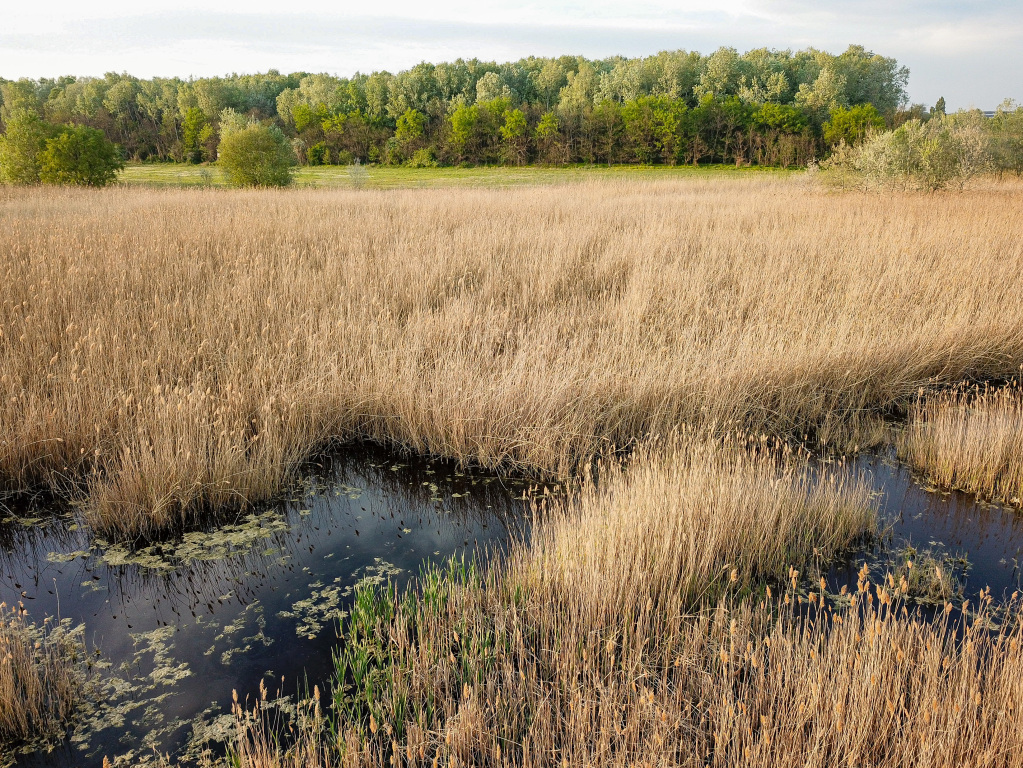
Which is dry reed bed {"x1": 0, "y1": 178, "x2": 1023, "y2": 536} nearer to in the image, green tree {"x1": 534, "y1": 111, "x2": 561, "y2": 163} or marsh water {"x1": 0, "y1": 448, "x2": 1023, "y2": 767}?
marsh water {"x1": 0, "y1": 448, "x2": 1023, "y2": 767}

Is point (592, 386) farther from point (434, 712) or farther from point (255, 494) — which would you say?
point (434, 712)

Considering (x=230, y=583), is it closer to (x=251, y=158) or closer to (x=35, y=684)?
(x=35, y=684)

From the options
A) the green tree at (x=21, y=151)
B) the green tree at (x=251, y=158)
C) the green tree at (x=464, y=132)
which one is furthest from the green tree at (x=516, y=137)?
the green tree at (x=21, y=151)

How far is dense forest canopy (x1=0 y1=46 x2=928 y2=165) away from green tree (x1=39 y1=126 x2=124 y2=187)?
15.1 m

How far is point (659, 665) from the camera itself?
2943mm

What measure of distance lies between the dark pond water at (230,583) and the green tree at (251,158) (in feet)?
80.1

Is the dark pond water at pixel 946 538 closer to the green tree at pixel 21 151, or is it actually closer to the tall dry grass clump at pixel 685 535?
the tall dry grass clump at pixel 685 535

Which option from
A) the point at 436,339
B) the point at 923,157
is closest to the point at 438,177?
the point at 923,157

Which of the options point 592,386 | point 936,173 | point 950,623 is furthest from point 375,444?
point 936,173

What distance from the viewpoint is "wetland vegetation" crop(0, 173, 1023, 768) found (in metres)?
2.52

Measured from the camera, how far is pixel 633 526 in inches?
139

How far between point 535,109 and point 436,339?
51.8 meters

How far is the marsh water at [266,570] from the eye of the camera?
9.30ft

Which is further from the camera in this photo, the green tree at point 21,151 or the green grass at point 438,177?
the green grass at point 438,177
